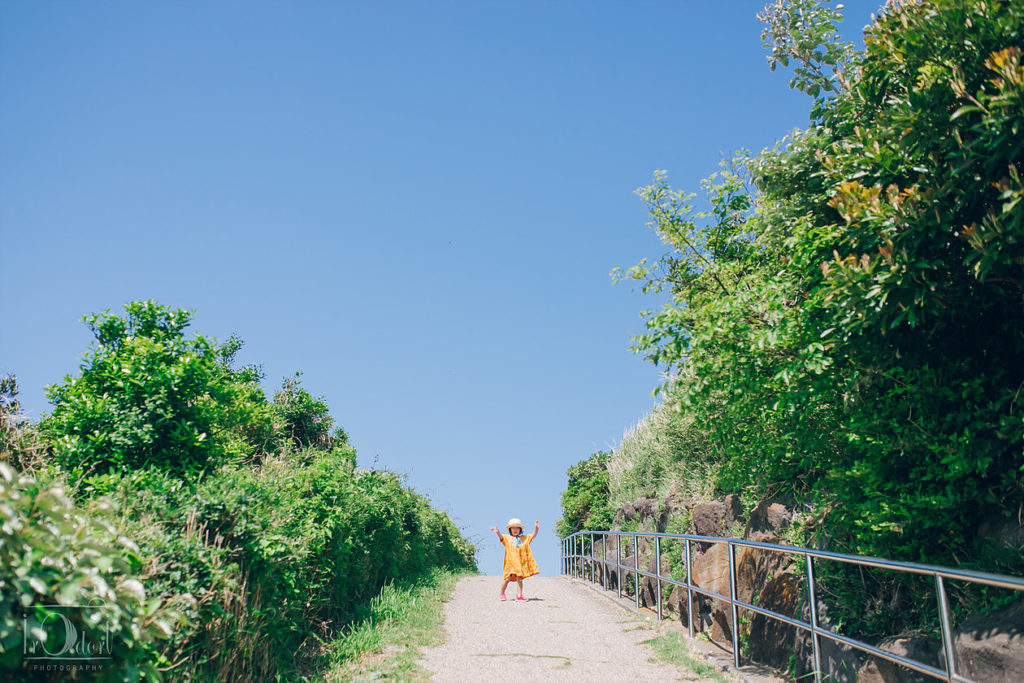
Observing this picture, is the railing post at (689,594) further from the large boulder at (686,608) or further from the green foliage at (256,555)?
the green foliage at (256,555)

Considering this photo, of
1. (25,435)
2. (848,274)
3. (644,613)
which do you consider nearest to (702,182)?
(848,274)

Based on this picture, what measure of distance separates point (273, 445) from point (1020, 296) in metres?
13.7

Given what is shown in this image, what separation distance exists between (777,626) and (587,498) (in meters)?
14.3

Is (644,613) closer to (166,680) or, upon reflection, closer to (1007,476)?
A: (1007,476)

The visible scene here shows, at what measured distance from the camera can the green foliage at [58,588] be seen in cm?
256

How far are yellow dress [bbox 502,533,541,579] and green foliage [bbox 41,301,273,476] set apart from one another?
539 centimetres

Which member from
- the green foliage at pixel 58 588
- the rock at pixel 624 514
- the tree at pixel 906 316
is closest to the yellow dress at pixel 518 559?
the rock at pixel 624 514

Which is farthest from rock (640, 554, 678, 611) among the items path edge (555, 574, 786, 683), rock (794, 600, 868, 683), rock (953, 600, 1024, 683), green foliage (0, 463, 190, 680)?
green foliage (0, 463, 190, 680)

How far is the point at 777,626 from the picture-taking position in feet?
22.8

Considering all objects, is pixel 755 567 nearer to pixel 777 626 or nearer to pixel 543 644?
pixel 777 626

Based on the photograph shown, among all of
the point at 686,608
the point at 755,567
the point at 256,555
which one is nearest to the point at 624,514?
the point at 686,608

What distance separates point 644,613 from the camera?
10.6 metres

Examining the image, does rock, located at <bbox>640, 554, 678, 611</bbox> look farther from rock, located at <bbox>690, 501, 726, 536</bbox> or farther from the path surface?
rock, located at <bbox>690, 501, 726, 536</bbox>

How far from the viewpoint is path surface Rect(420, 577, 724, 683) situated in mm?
6656
